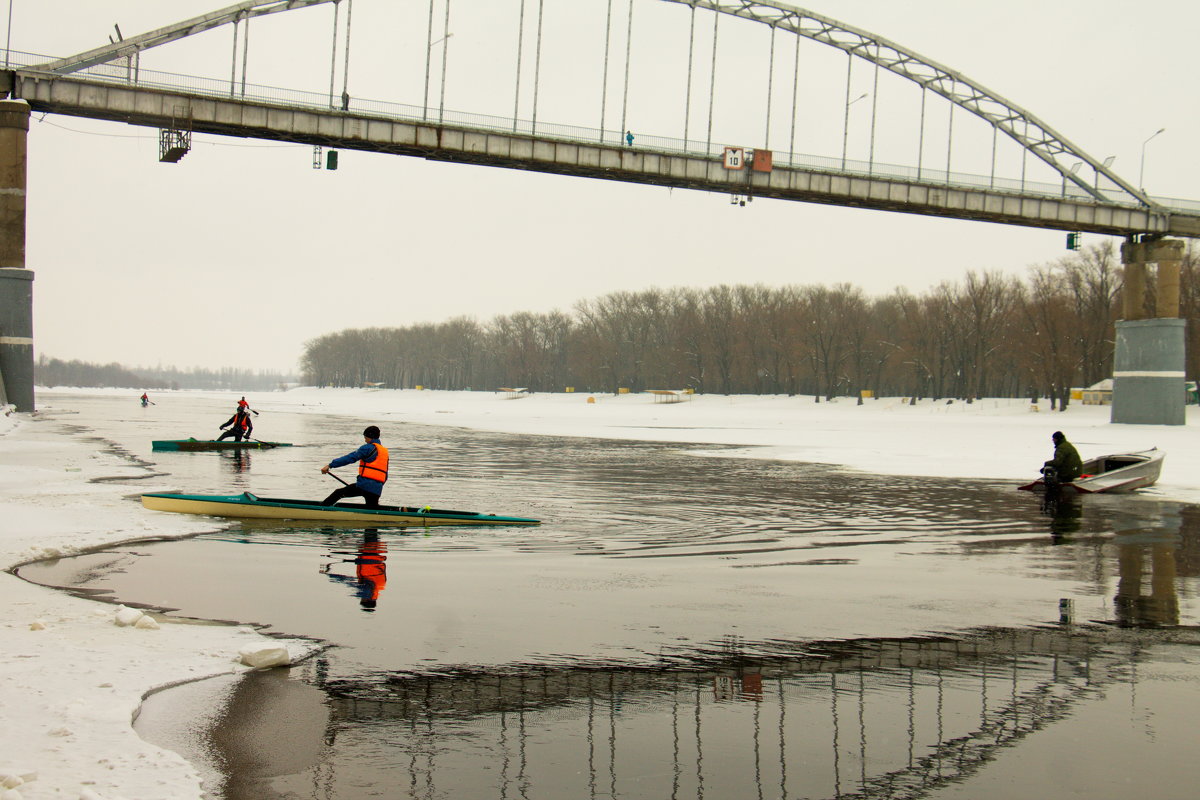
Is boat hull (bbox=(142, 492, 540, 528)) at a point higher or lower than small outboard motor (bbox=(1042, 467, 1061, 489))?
lower

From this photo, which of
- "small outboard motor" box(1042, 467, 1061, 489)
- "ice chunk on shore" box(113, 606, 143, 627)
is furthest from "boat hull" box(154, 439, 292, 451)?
"ice chunk on shore" box(113, 606, 143, 627)

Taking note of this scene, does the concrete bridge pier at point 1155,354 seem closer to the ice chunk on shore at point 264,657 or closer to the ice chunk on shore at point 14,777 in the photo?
the ice chunk on shore at point 264,657

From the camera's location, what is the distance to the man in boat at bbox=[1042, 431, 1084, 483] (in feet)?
76.4

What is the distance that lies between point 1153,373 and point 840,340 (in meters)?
55.8

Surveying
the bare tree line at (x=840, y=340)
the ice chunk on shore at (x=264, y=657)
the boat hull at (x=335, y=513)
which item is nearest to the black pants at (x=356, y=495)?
the boat hull at (x=335, y=513)

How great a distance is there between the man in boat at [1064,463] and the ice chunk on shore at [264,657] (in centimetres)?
1981

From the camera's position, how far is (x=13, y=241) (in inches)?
1779

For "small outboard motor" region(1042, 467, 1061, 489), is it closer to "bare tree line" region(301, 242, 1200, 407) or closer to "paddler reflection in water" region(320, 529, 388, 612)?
"paddler reflection in water" region(320, 529, 388, 612)

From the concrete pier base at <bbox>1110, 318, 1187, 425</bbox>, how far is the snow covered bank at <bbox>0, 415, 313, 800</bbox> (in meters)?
59.9

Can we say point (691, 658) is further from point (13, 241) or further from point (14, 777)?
point (13, 241)

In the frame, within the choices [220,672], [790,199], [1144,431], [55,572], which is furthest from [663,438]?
[220,672]

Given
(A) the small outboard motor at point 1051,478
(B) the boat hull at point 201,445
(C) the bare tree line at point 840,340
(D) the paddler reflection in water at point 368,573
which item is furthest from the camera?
(C) the bare tree line at point 840,340

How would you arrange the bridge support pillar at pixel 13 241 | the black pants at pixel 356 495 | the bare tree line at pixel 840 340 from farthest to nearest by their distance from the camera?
the bare tree line at pixel 840 340 → the bridge support pillar at pixel 13 241 → the black pants at pixel 356 495

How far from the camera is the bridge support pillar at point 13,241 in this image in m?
44.5
